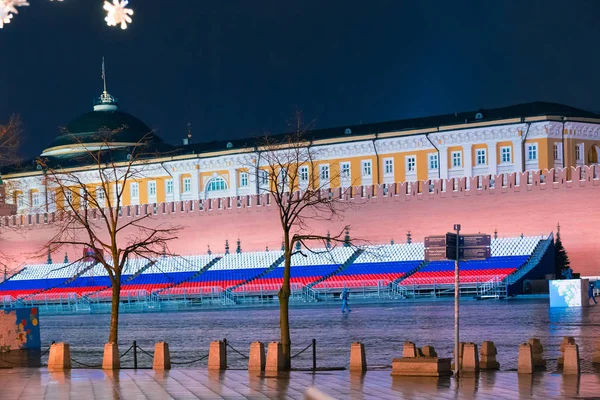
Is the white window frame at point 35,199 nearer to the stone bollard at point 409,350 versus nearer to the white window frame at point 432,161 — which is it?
the white window frame at point 432,161

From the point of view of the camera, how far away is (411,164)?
190ft

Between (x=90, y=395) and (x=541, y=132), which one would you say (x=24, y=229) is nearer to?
(x=541, y=132)

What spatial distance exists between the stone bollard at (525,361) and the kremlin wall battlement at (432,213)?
2343 cm

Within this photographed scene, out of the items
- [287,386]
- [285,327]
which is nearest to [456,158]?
[285,327]

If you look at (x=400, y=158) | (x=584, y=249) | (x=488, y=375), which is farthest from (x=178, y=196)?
(x=488, y=375)

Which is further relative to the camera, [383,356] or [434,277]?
[434,277]

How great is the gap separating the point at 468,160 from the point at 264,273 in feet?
34.6

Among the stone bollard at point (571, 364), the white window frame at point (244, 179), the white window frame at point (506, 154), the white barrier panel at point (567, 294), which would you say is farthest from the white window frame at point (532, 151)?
the stone bollard at point (571, 364)

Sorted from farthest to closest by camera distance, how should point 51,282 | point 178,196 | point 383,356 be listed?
1. point 178,196
2. point 51,282
3. point 383,356

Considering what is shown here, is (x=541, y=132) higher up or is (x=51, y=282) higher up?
(x=541, y=132)

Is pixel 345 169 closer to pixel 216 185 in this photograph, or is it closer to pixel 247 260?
pixel 247 260

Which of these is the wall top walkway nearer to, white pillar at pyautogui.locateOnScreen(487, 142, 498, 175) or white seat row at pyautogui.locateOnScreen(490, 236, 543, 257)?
white seat row at pyautogui.locateOnScreen(490, 236, 543, 257)

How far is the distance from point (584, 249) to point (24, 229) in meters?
33.2

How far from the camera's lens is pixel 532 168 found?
175ft
